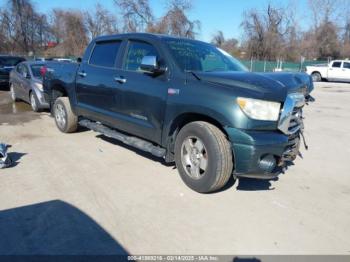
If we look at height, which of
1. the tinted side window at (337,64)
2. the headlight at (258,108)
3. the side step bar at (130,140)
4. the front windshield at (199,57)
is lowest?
the side step bar at (130,140)

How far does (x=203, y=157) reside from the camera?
420cm

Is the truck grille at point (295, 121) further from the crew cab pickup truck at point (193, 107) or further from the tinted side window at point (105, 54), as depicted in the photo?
the tinted side window at point (105, 54)

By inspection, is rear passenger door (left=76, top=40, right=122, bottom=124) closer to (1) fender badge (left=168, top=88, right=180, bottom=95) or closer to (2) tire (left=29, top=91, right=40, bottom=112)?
(1) fender badge (left=168, top=88, right=180, bottom=95)

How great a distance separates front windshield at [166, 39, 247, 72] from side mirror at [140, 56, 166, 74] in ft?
0.88

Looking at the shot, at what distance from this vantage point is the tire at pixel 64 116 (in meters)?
6.88

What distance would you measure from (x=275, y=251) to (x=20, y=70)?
1034cm

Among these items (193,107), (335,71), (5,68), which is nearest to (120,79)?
(193,107)

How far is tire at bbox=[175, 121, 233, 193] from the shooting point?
3.92 m

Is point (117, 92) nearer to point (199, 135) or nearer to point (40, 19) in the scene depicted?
A: point (199, 135)

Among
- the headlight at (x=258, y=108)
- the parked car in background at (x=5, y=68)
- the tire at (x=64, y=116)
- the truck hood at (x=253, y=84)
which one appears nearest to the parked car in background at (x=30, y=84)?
the tire at (x=64, y=116)

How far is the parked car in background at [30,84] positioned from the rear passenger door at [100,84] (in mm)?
3458

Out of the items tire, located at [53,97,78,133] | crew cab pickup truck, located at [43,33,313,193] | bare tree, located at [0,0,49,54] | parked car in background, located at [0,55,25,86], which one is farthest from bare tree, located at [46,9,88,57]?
crew cab pickup truck, located at [43,33,313,193]

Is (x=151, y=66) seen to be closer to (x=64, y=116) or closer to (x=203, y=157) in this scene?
(x=203, y=157)

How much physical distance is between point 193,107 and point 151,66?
2.78 ft
